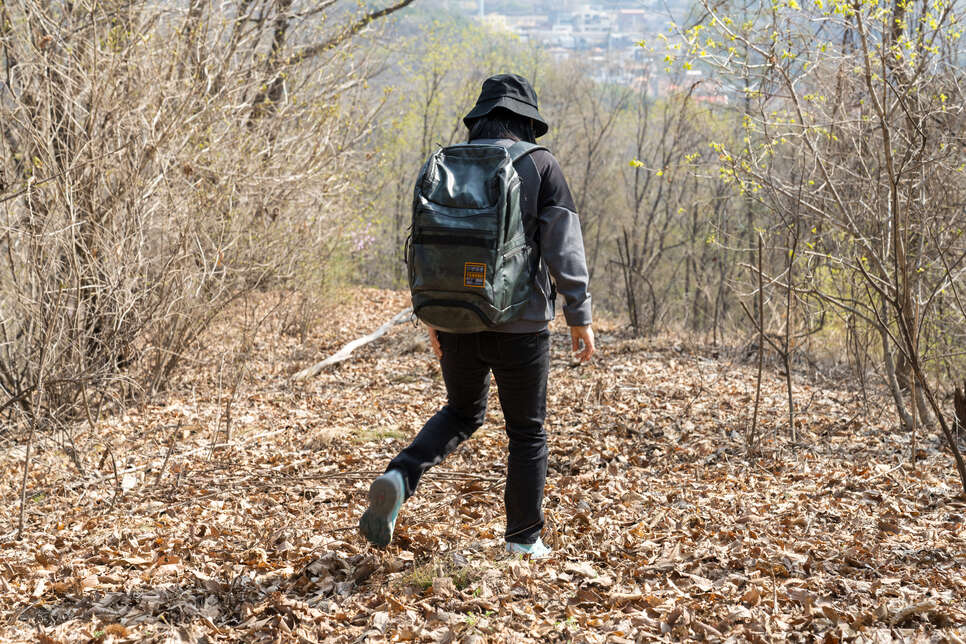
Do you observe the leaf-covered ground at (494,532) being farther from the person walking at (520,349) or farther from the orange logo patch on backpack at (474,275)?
the orange logo patch on backpack at (474,275)

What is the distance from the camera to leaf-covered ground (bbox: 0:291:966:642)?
2789 mm

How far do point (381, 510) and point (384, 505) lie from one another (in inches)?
1.0

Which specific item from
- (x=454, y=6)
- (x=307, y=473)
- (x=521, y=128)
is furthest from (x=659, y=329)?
(x=454, y=6)

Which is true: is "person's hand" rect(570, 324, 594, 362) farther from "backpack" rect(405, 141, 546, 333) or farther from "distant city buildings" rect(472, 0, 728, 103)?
"distant city buildings" rect(472, 0, 728, 103)

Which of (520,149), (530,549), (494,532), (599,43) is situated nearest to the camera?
(520,149)

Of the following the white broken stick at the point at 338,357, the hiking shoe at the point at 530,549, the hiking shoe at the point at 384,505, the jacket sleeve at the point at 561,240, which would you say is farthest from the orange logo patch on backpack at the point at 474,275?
the white broken stick at the point at 338,357

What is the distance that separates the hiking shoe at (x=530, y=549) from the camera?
318cm

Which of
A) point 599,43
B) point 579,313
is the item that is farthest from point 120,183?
point 599,43

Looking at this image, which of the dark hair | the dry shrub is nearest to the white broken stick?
the dry shrub

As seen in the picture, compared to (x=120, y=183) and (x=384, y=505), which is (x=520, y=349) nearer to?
(x=384, y=505)

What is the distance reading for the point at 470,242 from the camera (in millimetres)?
2758

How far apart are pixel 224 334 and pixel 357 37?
4388mm

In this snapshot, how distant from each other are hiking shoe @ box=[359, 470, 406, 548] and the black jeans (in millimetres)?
55

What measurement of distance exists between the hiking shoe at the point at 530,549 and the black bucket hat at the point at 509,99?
172cm
